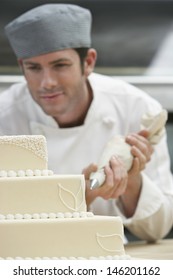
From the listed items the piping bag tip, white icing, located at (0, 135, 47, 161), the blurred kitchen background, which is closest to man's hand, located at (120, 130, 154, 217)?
the piping bag tip

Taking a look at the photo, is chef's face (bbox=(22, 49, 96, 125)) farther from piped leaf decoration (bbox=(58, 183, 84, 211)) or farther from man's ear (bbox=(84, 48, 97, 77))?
piped leaf decoration (bbox=(58, 183, 84, 211))

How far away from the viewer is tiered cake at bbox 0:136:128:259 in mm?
1161

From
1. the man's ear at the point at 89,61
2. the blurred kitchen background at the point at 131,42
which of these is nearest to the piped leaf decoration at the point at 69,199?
the man's ear at the point at 89,61

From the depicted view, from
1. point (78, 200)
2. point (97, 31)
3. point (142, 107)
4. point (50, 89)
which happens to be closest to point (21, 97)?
point (50, 89)

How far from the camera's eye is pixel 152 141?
6.05ft

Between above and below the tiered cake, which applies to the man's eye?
below

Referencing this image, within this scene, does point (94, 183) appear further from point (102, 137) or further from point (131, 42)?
point (131, 42)

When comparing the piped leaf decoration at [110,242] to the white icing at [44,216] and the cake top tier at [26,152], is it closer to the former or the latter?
the white icing at [44,216]

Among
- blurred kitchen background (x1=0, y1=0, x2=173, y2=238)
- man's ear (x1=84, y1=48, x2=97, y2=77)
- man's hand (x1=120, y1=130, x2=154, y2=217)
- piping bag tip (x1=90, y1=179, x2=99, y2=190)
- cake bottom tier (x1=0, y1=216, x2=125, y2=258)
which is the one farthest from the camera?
blurred kitchen background (x1=0, y1=0, x2=173, y2=238)

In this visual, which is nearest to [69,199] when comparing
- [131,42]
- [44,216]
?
[44,216]

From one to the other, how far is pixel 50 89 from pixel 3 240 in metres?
0.84

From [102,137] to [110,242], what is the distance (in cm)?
88

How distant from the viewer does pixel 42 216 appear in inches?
46.9
